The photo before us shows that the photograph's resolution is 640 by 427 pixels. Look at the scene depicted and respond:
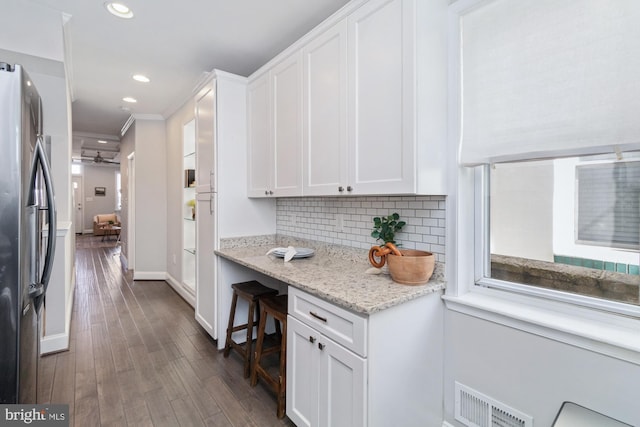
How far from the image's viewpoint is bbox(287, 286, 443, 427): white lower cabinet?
4.22 feet

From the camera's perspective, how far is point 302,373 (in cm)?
162

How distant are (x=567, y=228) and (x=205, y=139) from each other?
2.68 m

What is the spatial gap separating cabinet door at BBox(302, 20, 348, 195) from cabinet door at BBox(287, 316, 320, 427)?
83 cm

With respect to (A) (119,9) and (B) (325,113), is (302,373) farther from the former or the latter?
(A) (119,9)

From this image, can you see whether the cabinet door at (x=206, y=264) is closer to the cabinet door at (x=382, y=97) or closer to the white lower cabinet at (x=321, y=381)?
the white lower cabinet at (x=321, y=381)

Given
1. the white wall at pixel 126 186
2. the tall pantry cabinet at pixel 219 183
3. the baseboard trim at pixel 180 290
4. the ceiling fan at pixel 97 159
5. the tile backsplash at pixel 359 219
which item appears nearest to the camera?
the tile backsplash at pixel 359 219

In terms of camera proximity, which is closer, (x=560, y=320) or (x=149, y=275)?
(x=560, y=320)

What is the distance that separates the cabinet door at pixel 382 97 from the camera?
1463 mm

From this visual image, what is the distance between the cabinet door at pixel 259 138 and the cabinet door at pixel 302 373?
1.23 meters

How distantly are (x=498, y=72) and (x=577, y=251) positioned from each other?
0.88m

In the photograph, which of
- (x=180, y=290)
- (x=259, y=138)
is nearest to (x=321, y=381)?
(x=259, y=138)

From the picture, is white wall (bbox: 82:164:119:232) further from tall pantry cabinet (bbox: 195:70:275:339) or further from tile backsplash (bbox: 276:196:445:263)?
tile backsplash (bbox: 276:196:445:263)

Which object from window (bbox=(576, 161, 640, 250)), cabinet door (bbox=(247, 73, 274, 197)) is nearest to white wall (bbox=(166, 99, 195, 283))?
cabinet door (bbox=(247, 73, 274, 197))

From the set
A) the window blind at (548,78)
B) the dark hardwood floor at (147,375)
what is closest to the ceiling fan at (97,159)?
the dark hardwood floor at (147,375)
